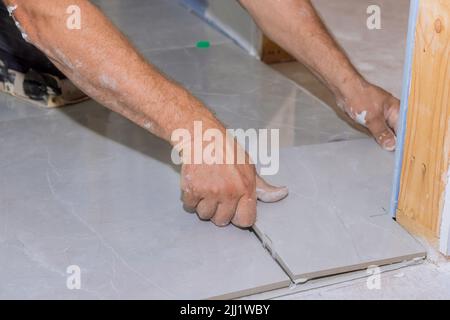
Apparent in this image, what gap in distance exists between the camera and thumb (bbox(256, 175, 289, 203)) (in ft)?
6.29

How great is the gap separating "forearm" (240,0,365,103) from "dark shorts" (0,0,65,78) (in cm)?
88

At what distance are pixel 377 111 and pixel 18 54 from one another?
1300 mm

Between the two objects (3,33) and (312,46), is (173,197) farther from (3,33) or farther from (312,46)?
(3,33)

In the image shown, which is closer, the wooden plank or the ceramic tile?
the wooden plank

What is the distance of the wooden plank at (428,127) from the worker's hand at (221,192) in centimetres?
38

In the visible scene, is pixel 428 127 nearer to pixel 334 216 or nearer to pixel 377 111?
pixel 334 216

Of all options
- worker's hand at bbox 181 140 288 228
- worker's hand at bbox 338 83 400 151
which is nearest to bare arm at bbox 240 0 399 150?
worker's hand at bbox 338 83 400 151

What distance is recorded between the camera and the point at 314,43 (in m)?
2.18

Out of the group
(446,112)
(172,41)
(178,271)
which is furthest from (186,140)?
(172,41)

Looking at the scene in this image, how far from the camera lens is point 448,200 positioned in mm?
1693

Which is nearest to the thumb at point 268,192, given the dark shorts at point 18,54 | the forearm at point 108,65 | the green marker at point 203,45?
the forearm at point 108,65

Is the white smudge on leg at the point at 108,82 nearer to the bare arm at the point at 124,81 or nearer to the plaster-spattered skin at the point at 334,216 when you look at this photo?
the bare arm at the point at 124,81

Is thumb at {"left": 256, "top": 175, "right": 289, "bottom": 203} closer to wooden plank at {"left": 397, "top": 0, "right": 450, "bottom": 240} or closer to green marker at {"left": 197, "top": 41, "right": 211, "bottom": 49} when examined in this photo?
wooden plank at {"left": 397, "top": 0, "right": 450, "bottom": 240}

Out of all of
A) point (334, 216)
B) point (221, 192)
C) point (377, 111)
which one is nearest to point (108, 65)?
point (221, 192)
